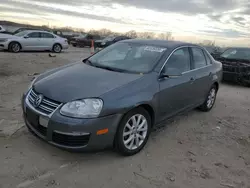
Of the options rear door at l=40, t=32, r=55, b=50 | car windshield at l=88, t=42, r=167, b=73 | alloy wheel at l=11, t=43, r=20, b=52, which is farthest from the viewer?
rear door at l=40, t=32, r=55, b=50

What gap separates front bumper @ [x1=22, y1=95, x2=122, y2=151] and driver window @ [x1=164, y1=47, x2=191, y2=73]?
1.44m

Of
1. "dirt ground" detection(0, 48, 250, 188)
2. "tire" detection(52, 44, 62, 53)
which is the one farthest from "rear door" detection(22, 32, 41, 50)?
"dirt ground" detection(0, 48, 250, 188)

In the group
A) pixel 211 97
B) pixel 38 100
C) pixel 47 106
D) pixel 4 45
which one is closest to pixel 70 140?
pixel 47 106

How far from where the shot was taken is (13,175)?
9.92 ft

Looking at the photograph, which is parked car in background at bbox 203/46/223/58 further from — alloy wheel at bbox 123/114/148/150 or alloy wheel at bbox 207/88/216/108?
alloy wheel at bbox 123/114/148/150

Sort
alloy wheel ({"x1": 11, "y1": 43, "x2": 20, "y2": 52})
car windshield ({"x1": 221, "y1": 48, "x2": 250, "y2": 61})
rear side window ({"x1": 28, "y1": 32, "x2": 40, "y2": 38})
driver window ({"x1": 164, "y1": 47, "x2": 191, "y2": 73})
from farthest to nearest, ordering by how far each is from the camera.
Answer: rear side window ({"x1": 28, "y1": 32, "x2": 40, "y2": 38})
alloy wheel ({"x1": 11, "y1": 43, "x2": 20, "y2": 52})
car windshield ({"x1": 221, "y1": 48, "x2": 250, "y2": 61})
driver window ({"x1": 164, "y1": 47, "x2": 191, "y2": 73})

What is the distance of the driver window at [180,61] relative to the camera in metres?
4.20

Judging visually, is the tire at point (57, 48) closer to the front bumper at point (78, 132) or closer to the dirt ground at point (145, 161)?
the dirt ground at point (145, 161)

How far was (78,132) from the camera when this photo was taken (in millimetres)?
3057

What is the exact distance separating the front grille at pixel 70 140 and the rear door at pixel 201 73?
257cm

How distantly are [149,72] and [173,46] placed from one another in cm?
91

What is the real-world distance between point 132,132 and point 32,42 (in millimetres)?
14470

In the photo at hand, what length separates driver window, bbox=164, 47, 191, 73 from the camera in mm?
4203

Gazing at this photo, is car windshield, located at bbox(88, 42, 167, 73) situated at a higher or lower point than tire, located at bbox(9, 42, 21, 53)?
higher
